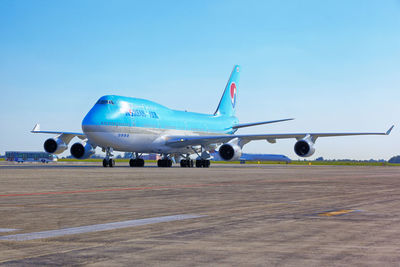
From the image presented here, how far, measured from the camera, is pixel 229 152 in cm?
4212

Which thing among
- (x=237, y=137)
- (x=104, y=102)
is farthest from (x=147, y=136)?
(x=237, y=137)

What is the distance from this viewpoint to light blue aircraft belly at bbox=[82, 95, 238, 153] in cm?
3919

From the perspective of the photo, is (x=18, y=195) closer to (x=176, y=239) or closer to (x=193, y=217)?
(x=193, y=217)

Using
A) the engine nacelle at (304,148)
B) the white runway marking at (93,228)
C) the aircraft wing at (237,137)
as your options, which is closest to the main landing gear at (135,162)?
the aircraft wing at (237,137)

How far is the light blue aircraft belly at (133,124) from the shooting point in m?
39.2

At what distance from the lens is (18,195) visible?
46.4 feet

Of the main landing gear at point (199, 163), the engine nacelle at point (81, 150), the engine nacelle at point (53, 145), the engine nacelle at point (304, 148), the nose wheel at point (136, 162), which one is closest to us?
the engine nacelle at point (304, 148)

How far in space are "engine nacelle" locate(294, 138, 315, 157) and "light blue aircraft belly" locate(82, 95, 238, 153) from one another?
10830 millimetres

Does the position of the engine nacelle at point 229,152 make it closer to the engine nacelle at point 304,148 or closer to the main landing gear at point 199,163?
the engine nacelle at point 304,148

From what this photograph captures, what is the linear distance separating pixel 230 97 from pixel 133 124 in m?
22.6

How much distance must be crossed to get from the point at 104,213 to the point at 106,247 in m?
3.78

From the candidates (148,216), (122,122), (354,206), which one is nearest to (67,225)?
(148,216)

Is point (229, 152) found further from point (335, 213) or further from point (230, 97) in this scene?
point (335, 213)

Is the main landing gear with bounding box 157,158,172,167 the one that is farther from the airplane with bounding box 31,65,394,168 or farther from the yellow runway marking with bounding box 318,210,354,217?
the yellow runway marking with bounding box 318,210,354,217
